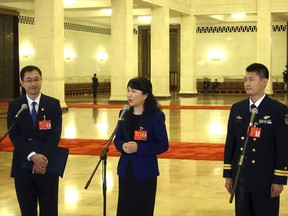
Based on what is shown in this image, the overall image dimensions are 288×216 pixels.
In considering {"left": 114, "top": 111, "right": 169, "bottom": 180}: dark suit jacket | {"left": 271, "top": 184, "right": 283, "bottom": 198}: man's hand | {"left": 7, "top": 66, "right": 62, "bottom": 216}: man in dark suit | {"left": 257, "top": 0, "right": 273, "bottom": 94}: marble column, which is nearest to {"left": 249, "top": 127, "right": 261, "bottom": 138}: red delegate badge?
{"left": 271, "top": 184, "right": 283, "bottom": 198}: man's hand

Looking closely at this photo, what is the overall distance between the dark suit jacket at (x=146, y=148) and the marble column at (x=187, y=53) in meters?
26.4

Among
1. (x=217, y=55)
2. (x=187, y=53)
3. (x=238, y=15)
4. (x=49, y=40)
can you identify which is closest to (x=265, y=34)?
(x=238, y=15)

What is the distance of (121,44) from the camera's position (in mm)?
23719

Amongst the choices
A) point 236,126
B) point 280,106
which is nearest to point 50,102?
point 236,126

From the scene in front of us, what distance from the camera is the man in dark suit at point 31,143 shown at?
14.8 ft

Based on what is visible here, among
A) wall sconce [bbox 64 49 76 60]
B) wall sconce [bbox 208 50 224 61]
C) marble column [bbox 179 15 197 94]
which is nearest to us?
marble column [bbox 179 15 197 94]

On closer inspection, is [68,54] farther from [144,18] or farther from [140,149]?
[140,149]

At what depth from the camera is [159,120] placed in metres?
4.44

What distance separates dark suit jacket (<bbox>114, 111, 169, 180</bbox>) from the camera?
4379 millimetres

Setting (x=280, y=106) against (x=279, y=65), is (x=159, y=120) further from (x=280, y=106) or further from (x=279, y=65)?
(x=279, y=65)

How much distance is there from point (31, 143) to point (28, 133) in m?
0.10

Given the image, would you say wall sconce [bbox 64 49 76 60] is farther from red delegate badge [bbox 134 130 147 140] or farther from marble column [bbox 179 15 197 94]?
red delegate badge [bbox 134 130 147 140]

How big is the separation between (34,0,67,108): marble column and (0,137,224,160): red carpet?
771cm

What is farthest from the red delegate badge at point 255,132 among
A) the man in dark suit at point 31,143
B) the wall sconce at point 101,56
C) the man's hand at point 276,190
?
the wall sconce at point 101,56
